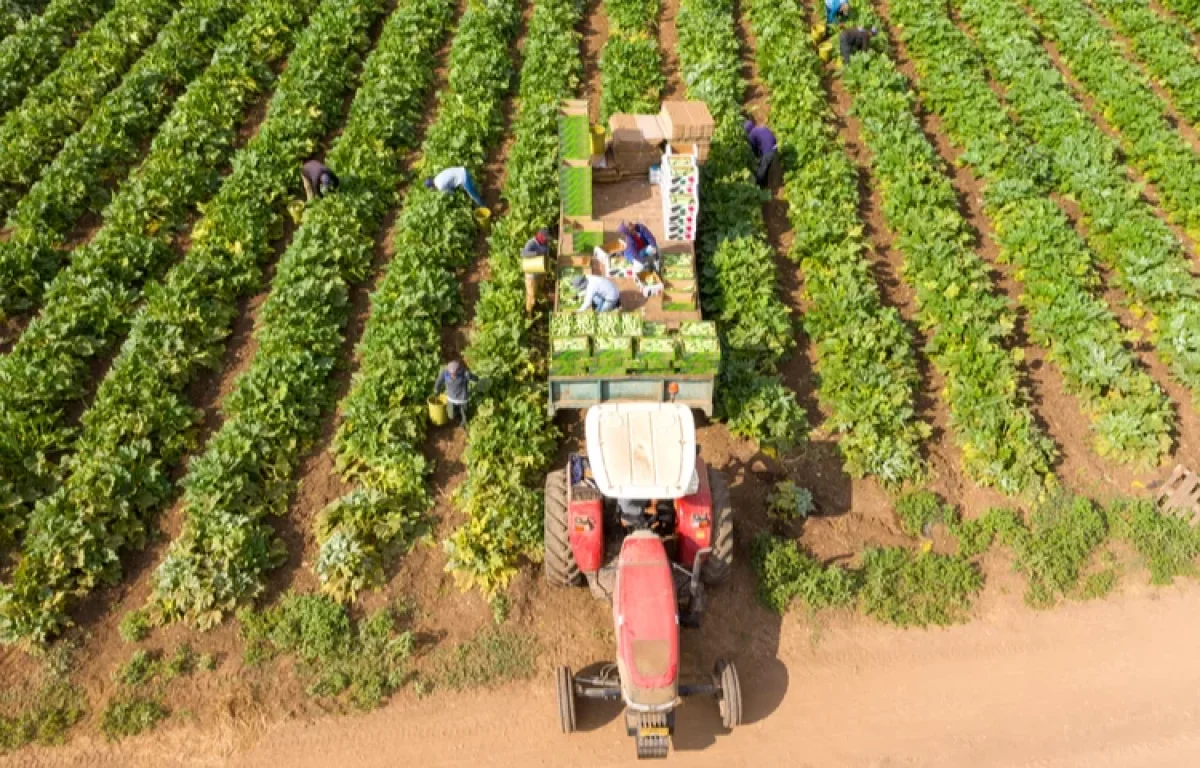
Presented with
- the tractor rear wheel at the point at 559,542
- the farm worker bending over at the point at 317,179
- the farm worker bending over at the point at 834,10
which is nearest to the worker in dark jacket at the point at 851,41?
the farm worker bending over at the point at 834,10

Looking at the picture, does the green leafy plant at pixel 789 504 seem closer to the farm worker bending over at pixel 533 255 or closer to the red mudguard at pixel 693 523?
the red mudguard at pixel 693 523

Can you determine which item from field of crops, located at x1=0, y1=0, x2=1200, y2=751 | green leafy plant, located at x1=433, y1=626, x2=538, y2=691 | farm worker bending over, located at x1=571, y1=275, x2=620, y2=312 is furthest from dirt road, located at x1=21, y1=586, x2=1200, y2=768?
farm worker bending over, located at x1=571, y1=275, x2=620, y2=312

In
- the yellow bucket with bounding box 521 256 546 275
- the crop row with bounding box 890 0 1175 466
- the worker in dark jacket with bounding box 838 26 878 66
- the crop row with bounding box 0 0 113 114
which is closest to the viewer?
the crop row with bounding box 890 0 1175 466

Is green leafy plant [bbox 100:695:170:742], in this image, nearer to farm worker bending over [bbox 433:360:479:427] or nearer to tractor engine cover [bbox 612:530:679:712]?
farm worker bending over [bbox 433:360:479:427]

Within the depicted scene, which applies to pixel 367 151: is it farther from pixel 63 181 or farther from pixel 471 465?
pixel 471 465

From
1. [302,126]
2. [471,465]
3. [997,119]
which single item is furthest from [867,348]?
[302,126]
